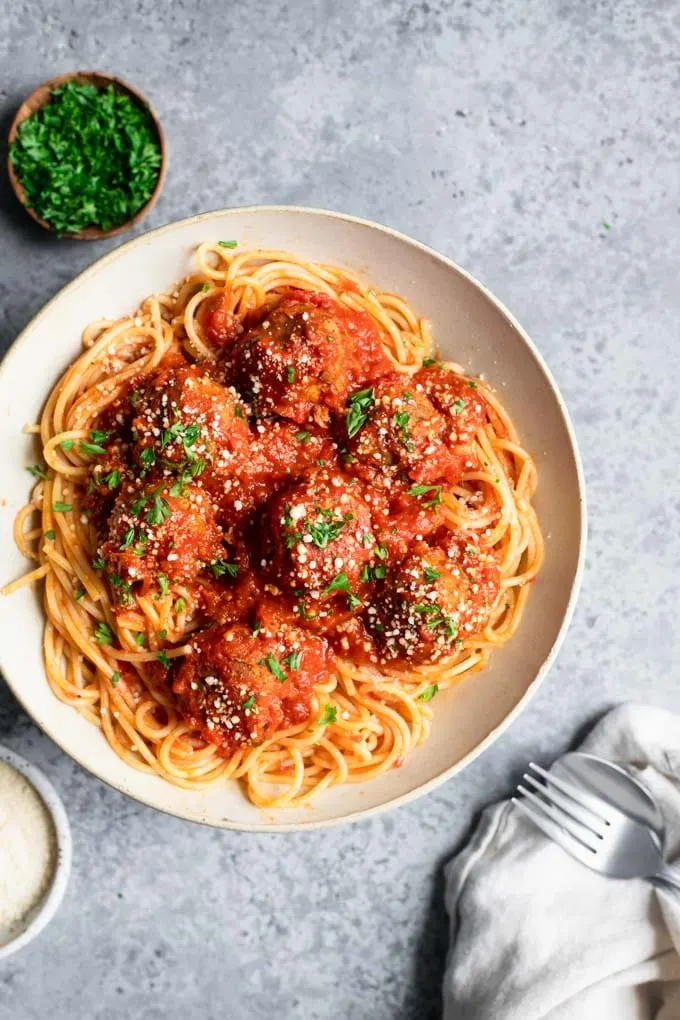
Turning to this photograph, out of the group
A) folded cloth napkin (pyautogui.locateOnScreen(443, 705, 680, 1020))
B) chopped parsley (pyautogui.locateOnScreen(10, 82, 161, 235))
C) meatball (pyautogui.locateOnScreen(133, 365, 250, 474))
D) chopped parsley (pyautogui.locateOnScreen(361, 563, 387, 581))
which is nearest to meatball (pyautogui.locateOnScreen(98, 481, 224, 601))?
meatball (pyautogui.locateOnScreen(133, 365, 250, 474))

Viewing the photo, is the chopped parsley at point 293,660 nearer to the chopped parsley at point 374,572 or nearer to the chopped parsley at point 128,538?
the chopped parsley at point 374,572

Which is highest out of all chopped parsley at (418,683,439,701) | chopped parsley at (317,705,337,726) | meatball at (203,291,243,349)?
meatball at (203,291,243,349)

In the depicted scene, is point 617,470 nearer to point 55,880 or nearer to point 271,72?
point 271,72

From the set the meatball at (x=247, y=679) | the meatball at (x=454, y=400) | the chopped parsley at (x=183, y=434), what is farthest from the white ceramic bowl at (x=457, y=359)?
the chopped parsley at (x=183, y=434)

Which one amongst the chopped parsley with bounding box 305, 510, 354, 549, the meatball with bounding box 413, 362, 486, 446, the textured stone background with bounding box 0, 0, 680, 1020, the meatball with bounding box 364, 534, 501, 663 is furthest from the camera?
the textured stone background with bounding box 0, 0, 680, 1020

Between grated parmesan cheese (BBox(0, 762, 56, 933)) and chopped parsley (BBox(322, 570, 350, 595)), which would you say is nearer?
chopped parsley (BBox(322, 570, 350, 595))

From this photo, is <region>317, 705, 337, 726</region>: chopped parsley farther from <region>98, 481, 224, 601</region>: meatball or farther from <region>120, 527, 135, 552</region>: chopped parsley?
<region>120, 527, 135, 552</region>: chopped parsley
